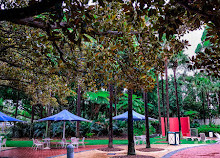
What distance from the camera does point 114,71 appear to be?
236 inches

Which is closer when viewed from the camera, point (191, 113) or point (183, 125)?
point (183, 125)

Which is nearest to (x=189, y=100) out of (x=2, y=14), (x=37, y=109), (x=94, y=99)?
(x=94, y=99)

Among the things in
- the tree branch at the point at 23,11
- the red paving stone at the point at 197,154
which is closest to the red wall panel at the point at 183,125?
the red paving stone at the point at 197,154

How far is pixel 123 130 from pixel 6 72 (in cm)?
1760

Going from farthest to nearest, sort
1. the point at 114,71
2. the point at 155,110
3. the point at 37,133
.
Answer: the point at 155,110, the point at 37,133, the point at 114,71

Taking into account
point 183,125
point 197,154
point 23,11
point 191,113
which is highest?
point 23,11

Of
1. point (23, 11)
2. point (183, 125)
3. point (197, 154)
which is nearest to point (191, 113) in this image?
point (183, 125)

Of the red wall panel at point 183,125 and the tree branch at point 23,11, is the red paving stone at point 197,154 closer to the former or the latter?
the tree branch at point 23,11

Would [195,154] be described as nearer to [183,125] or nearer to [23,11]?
[23,11]

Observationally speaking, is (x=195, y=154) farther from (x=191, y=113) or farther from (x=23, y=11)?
(x=191, y=113)

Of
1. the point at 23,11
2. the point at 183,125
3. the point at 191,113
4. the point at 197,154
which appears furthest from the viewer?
the point at 191,113

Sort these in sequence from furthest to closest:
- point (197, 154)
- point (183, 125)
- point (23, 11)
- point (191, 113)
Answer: point (191, 113) < point (183, 125) < point (197, 154) < point (23, 11)

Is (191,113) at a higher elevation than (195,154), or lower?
higher

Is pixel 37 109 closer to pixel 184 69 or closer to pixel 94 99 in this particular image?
pixel 94 99
